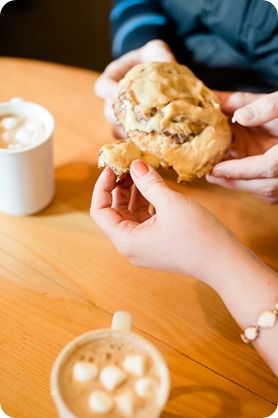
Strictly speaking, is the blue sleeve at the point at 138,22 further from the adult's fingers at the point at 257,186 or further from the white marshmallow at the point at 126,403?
the white marshmallow at the point at 126,403

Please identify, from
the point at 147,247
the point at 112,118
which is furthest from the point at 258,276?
the point at 112,118

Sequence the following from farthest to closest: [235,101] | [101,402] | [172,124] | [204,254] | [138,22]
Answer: [138,22]
[235,101]
[172,124]
[204,254]
[101,402]

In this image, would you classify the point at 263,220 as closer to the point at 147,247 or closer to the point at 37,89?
the point at 147,247

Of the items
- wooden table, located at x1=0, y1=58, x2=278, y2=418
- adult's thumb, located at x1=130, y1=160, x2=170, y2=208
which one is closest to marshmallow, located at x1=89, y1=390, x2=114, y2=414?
wooden table, located at x1=0, y1=58, x2=278, y2=418

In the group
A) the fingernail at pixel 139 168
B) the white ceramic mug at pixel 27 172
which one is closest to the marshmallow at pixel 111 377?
the fingernail at pixel 139 168

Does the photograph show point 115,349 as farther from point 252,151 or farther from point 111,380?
point 252,151

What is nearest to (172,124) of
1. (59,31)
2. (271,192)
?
(271,192)

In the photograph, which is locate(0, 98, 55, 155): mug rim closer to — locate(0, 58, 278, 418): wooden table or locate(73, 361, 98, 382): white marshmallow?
locate(0, 58, 278, 418): wooden table
